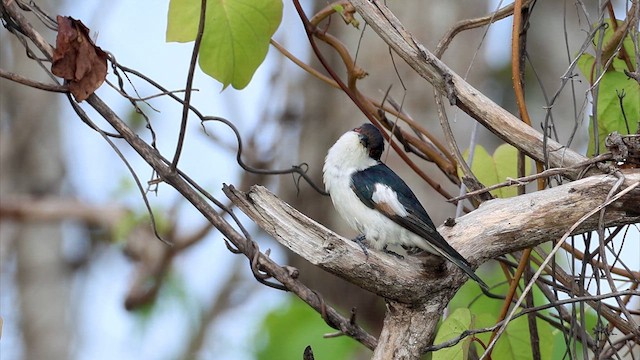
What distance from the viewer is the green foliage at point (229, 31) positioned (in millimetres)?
2133

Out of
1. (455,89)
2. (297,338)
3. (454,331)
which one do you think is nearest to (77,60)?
(455,89)

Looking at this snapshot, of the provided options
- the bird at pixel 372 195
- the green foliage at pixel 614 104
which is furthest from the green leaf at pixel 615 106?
the bird at pixel 372 195

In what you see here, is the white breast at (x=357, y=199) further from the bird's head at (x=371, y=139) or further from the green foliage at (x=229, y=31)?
the green foliage at (x=229, y=31)

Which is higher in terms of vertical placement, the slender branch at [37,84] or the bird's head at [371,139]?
the bird's head at [371,139]

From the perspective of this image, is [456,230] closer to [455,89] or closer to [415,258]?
[415,258]

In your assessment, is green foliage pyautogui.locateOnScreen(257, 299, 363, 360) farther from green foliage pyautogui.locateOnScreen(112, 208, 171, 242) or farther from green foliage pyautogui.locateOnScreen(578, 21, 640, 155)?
green foliage pyautogui.locateOnScreen(112, 208, 171, 242)

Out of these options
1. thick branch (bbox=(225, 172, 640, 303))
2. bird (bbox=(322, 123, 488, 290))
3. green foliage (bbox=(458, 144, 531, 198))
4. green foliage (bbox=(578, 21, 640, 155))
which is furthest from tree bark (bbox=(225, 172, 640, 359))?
green foliage (bbox=(458, 144, 531, 198))

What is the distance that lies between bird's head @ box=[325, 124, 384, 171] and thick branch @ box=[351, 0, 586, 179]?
308mm

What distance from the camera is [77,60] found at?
1979 millimetres

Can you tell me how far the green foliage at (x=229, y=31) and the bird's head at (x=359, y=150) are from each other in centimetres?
30

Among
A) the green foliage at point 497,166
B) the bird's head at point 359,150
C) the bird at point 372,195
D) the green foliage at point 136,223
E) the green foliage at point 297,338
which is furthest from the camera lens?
the green foliage at point 136,223

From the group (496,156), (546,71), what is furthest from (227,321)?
(496,156)

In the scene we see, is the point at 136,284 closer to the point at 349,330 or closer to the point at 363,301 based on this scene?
the point at 363,301

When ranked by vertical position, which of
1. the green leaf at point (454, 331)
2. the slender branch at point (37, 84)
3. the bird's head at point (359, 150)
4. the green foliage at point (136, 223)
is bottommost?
the green leaf at point (454, 331)
